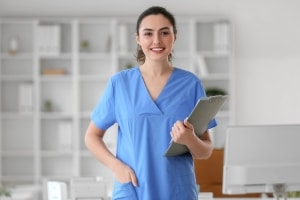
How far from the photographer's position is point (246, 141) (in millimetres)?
3121

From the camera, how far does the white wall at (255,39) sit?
833 cm

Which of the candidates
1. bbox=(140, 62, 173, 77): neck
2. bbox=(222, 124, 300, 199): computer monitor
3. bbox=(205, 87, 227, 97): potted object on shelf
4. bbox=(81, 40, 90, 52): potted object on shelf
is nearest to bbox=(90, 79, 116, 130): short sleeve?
bbox=(140, 62, 173, 77): neck

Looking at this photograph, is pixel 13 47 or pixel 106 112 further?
pixel 13 47

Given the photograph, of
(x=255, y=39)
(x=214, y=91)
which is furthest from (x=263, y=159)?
(x=255, y=39)

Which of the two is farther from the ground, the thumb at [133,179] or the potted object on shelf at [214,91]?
the thumb at [133,179]

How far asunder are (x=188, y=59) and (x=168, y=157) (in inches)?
246

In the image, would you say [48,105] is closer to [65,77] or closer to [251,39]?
[65,77]

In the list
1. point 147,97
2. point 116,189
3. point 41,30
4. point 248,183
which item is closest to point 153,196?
point 116,189

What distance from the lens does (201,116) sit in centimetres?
211

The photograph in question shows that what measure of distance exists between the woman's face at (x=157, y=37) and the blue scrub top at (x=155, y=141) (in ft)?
0.33

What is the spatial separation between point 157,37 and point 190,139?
0.34m

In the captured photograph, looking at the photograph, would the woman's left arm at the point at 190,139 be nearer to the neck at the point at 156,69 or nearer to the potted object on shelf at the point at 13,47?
the neck at the point at 156,69

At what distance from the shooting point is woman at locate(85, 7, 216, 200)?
7.11 feet

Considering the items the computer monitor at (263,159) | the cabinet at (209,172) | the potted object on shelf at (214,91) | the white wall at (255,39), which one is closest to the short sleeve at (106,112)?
the computer monitor at (263,159)
